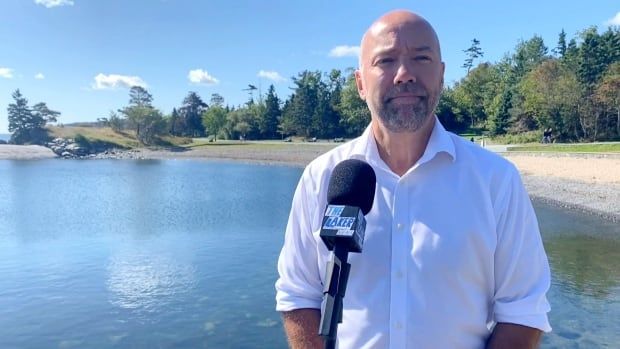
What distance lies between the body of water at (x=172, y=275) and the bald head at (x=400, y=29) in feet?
25.5

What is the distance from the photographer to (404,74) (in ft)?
6.78

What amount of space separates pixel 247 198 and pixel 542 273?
2858cm

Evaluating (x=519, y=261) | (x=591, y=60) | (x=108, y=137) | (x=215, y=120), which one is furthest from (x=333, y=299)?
(x=108, y=137)

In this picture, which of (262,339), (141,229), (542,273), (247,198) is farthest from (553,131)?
(542,273)

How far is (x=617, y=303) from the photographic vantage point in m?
10.6

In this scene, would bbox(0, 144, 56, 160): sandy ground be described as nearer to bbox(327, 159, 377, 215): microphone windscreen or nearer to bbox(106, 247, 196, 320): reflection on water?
bbox(106, 247, 196, 320): reflection on water

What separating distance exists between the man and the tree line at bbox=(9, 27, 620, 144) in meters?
49.3

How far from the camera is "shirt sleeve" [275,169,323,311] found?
2.27m

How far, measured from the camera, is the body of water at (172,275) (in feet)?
31.7

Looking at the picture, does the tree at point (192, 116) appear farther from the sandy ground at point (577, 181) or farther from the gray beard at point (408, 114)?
the gray beard at point (408, 114)

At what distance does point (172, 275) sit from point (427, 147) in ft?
41.3

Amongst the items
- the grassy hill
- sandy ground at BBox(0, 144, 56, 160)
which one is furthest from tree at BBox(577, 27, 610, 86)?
sandy ground at BBox(0, 144, 56, 160)

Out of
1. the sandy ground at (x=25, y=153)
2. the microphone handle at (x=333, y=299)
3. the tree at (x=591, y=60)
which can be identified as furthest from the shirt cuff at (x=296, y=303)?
the sandy ground at (x=25, y=153)

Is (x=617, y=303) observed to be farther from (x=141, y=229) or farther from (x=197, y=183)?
(x=197, y=183)
